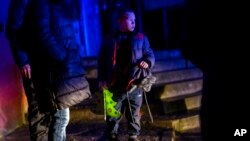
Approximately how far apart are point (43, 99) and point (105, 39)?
1.44 metres

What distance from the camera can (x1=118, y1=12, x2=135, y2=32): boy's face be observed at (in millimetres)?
4590

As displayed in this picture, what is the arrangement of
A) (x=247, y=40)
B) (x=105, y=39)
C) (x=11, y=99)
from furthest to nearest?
(x=11, y=99), (x=105, y=39), (x=247, y=40)

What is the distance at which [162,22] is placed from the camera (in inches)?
356

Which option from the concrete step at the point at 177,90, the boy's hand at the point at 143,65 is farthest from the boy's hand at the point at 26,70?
the concrete step at the point at 177,90

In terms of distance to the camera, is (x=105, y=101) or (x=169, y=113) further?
(x=169, y=113)

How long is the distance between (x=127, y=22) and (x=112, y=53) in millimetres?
457

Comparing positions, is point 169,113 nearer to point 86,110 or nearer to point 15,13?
point 86,110

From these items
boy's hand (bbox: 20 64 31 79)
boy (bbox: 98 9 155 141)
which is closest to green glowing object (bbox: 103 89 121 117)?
boy (bbox: 98 9 155 141)

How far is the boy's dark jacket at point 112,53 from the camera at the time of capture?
459 centimetres

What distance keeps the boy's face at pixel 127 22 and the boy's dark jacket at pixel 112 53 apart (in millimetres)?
96

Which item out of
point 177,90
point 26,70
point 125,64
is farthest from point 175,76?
point 26,70

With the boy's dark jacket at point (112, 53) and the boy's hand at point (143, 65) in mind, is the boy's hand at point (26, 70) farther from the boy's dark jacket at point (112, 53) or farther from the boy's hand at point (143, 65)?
the boy's hand at point (143, 65)

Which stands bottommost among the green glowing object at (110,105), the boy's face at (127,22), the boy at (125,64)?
the green glowing object at (110,105)

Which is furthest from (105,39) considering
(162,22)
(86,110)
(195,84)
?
(162,22)
